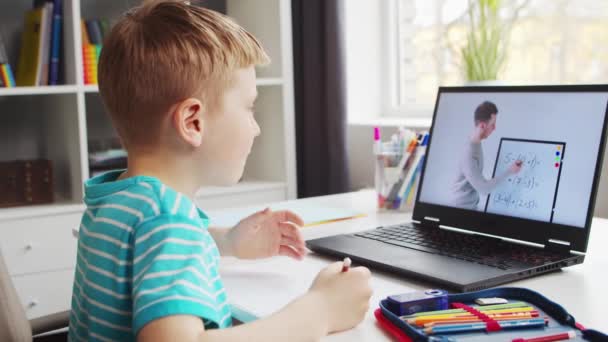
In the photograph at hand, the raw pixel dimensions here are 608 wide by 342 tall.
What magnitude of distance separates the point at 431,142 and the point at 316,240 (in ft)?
1.14

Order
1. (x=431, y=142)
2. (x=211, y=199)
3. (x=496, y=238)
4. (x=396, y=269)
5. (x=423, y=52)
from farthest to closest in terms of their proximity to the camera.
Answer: (x=423, y=52)
(x=211, y=199)
(x=431, y=142)
(x=496, y=238)
(x=396, y=269)

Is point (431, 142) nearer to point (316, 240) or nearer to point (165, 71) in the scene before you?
point (316, 240)

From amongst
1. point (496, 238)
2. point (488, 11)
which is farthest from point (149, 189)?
point (488, 11)

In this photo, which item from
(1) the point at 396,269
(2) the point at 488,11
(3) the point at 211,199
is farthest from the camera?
(3) the point at 211,199

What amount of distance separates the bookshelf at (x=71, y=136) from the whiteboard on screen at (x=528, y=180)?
1.33 meters

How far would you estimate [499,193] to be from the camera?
124cm

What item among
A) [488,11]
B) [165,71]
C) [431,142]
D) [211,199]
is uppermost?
[488,11]

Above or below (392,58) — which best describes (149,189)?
below

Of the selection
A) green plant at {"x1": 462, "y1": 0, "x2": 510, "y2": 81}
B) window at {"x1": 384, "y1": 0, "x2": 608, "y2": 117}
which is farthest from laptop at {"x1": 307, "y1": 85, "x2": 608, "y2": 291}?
window at {"x1": 384, "y1": 0, "x2": 608, "y2": 117}

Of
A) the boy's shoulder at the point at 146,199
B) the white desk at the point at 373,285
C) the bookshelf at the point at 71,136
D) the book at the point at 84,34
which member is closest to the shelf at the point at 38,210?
the bookshelf at the point at 71,136

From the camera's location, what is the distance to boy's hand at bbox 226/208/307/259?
1145 millimetres

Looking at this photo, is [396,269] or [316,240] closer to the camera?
[396,269]

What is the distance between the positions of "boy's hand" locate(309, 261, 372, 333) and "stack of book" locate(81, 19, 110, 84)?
1.62 m

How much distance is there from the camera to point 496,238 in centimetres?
123
